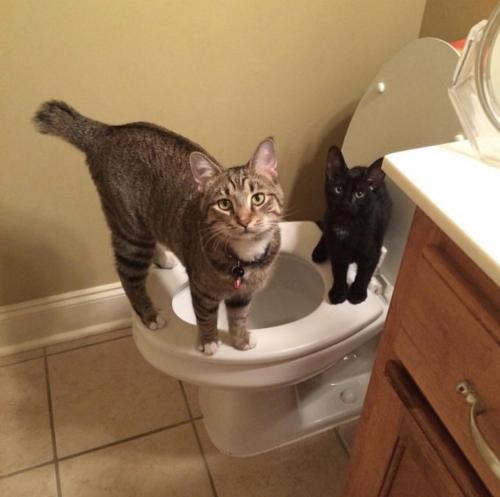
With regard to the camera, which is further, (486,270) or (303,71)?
(303,71)

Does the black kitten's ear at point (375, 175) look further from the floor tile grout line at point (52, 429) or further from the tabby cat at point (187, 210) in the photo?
the floor tile grout line at point (52, 429)

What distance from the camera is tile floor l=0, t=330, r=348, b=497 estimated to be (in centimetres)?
110

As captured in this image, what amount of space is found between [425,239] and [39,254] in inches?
41.2

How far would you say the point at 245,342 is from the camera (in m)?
0.87

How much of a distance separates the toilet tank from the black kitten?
0.05m

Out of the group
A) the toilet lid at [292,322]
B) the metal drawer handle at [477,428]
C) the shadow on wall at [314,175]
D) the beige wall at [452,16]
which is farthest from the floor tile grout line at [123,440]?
the beige wall at [452,16]

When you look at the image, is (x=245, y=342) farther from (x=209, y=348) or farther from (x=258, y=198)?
(x=258, y=198)

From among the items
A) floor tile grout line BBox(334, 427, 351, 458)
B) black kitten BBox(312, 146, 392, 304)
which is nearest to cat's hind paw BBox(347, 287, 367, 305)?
black kitten BBox(312, 146, 392, 304)

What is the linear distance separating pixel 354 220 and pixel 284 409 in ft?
1.69

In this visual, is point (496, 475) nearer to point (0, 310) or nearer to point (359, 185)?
point (359, 185)

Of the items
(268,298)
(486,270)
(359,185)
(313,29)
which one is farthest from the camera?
(268,298)

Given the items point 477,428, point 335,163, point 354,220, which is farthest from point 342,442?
point 477,428

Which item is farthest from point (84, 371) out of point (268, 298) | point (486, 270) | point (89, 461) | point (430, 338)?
point (486, 270)

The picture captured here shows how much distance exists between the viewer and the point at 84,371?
134cm
